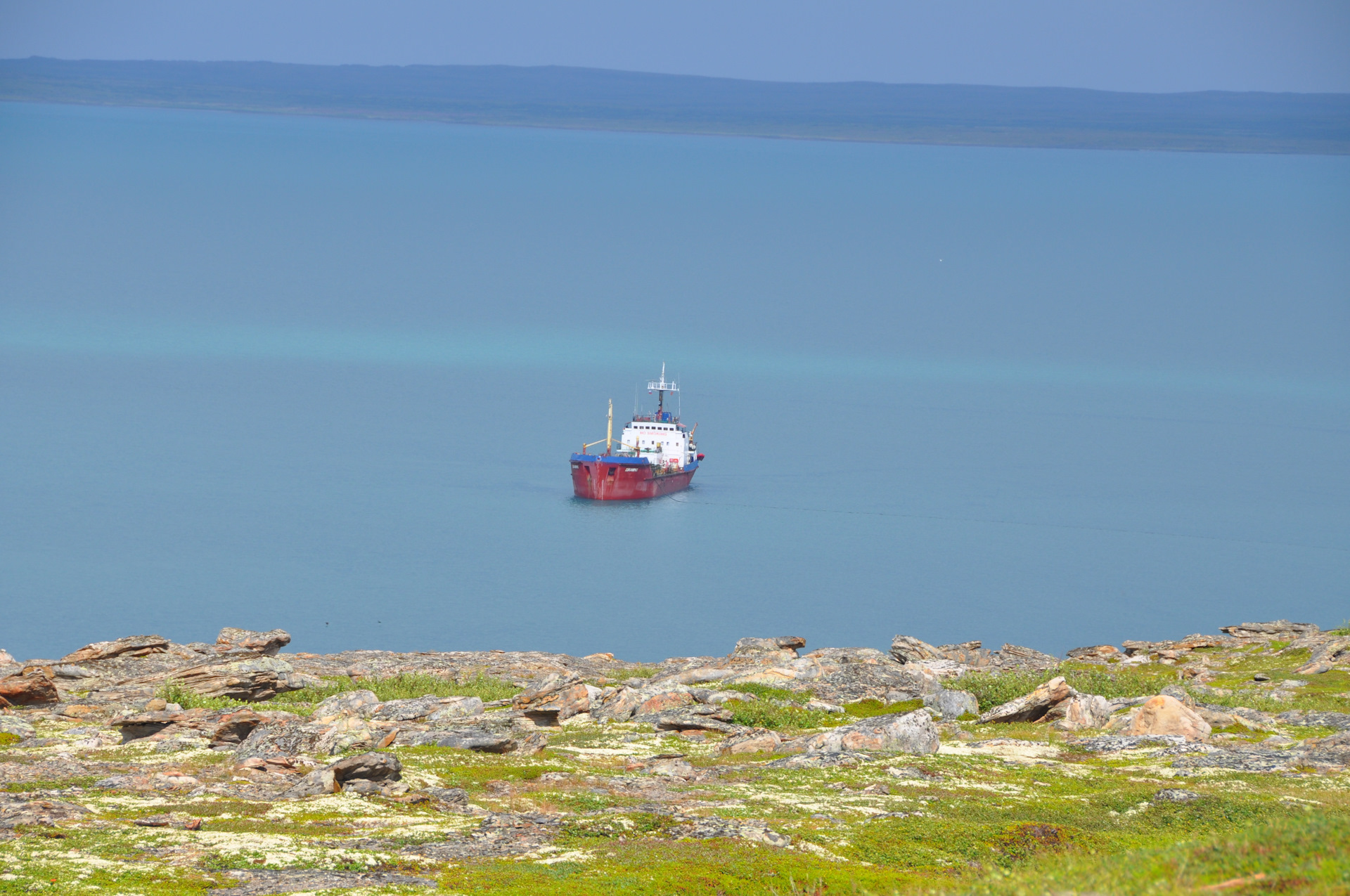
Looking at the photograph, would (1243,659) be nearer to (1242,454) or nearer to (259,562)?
(259,562)

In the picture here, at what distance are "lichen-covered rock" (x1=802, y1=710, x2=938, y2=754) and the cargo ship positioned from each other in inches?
4453

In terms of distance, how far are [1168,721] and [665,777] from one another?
12.7 meters

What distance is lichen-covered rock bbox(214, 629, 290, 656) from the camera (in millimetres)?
50000

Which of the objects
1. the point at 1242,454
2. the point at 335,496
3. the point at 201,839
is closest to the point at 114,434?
the point at 335,496

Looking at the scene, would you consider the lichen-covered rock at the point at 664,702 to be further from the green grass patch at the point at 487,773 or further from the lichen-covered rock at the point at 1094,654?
the lichen-covered rock at the point at 1094,654

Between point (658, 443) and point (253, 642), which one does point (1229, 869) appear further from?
point (658, 443)

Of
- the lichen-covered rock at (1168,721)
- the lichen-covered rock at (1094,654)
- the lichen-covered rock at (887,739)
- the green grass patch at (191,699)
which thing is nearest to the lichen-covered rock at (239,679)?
the green grass patch at (191,699)

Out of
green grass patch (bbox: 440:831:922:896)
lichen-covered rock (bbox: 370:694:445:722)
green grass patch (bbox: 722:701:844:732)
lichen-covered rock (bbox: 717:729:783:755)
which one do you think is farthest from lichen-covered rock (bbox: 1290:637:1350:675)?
green grass patch (bbox: 440:831:922:896)

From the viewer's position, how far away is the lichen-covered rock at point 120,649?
46.5 metres

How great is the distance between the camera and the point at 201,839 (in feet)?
76.6

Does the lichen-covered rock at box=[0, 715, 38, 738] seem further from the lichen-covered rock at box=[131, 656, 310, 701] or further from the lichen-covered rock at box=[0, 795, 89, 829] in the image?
the lichen-covered rock at box=[0, 795, 89, 829]

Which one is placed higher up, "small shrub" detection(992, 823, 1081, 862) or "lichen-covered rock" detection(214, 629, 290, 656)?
"small shrub" detection(992, 823, 1081, 862)

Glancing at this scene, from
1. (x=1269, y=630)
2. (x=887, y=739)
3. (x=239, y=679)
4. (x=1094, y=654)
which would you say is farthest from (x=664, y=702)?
(x=1269, y=630)

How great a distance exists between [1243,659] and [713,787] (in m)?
30.7
